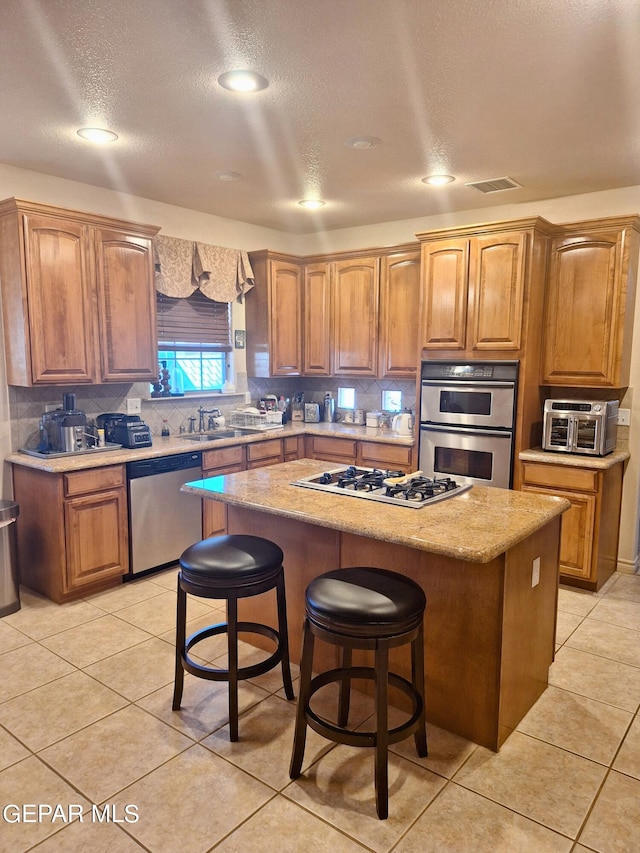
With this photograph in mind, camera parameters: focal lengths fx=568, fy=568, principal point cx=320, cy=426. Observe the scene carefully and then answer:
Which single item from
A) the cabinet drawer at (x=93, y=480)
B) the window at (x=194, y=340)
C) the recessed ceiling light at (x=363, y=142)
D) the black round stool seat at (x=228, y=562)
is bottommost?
the black round stool seat at (x=228, y=562)

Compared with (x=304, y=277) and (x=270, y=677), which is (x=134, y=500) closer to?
(x=270, y=677)

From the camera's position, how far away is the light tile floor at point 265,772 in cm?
180

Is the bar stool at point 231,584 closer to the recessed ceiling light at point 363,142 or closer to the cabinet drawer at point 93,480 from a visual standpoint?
the cabinet drawer at point 93,480

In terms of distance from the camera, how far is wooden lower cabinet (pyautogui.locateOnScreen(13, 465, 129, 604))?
3.44 meters

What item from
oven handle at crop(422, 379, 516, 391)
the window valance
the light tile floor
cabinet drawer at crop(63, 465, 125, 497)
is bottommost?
the light tile floor

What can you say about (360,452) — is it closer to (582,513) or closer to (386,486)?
(582,513)

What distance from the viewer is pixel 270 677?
2.72 meters

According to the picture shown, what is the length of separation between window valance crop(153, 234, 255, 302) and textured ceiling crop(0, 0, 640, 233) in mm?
556

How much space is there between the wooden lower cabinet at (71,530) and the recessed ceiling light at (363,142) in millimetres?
2408

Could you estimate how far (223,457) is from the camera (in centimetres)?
436

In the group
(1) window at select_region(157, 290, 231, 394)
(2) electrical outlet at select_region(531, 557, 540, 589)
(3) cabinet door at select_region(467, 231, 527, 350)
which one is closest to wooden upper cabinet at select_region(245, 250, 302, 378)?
(1) window at select_region(157, 290, 231, 394)

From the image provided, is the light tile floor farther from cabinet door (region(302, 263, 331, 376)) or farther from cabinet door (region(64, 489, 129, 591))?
cabinet door (region(302, 263, 331, 376))

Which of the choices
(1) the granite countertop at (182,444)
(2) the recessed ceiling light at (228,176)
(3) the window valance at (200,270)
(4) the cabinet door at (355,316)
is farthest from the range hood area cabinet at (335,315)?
(2) the recessed ceiling light at (228,176)

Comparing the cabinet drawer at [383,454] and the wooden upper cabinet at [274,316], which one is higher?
the wooden upper cabinet at [274,316]
